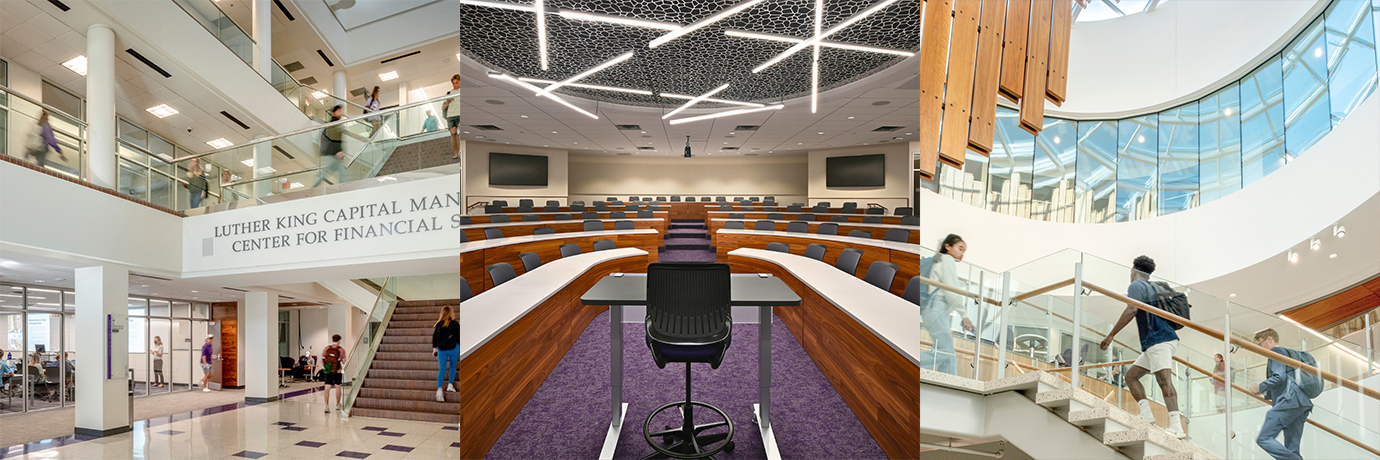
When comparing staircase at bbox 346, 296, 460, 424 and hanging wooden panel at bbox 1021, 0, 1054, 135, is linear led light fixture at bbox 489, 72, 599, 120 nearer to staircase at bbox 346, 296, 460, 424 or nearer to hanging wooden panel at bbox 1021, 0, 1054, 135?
hanging wooden panel at bbox 1021, 0, 1054, 135

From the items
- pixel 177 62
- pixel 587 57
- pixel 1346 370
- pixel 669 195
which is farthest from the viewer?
pixel 177 62

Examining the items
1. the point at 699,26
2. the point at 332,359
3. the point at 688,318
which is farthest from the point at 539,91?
the point at 332,359

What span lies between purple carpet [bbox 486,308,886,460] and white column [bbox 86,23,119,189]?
25.6ft

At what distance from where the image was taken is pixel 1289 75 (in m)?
1.89

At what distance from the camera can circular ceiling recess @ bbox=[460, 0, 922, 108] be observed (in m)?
Answer: 1.67

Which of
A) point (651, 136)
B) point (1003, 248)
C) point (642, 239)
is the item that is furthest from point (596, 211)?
point (1003, 248)

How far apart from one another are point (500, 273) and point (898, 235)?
5.77 ft

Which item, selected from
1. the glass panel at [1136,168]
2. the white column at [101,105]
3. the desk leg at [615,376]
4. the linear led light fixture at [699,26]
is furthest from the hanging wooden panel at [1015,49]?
the white column at [101,105]

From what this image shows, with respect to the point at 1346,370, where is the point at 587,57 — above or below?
above

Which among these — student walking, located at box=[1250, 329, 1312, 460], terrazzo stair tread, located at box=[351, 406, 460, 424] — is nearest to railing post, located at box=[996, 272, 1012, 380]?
student walking, located at box=[1250, 329, 1312, 460]

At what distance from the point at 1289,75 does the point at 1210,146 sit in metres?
→ 0.42

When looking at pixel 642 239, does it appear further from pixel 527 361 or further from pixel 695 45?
pixel 695 45

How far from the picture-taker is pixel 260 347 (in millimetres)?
10305

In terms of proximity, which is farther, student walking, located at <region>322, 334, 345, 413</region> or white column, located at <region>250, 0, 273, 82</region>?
student walking, located at <region>322, 334, 345, 413</region>
